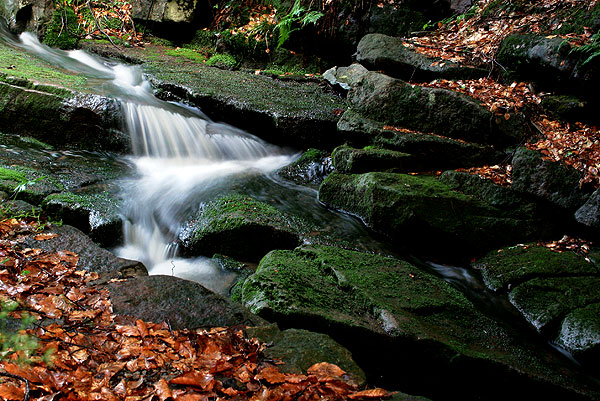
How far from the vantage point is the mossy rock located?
4602 millimetres

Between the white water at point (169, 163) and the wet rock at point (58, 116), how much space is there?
436mm

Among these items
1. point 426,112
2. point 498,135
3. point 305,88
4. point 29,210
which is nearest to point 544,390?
point 498,135

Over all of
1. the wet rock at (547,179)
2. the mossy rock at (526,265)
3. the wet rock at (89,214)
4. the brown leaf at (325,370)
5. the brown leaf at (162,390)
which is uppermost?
the wet rock at (547,179)

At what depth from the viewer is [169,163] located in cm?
714

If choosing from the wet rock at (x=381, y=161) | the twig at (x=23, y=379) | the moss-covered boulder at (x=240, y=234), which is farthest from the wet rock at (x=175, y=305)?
the wet rock at (x=381, y=161)

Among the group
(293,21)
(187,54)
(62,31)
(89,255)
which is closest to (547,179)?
(89,255)

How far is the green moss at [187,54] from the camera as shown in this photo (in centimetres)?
1099

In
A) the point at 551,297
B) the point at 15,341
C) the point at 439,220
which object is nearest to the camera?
the point at 15,341

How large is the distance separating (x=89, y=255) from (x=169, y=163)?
3739 millimetres

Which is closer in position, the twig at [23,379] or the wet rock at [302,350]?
the twig at [23,379]

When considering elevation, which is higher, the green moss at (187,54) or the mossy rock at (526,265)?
the green moss at (187,54)

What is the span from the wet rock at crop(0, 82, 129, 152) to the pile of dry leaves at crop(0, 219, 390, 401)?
14.1 ft

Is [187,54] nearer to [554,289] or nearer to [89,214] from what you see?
[89,214]

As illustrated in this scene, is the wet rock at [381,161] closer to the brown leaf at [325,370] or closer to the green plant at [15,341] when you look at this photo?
the brown leaf at [325,370]
